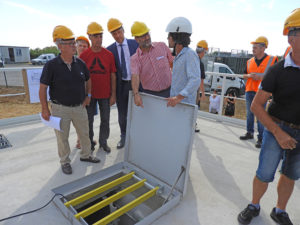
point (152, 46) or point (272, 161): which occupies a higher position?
point (152, 46)

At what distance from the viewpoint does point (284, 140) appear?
5.20 feet

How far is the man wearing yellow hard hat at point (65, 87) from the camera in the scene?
2.49 metres

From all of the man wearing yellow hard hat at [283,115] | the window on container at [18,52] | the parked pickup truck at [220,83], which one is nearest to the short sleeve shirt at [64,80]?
the man wearing yellow hard hat at [283,115]

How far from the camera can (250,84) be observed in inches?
146

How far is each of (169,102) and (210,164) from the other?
1.56 metres

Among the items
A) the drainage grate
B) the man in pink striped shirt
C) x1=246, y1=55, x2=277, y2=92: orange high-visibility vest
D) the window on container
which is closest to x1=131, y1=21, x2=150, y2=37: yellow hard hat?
the man in pink striped shirt

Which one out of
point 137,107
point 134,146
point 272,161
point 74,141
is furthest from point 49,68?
point 272,161

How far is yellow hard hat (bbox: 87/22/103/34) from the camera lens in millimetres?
2895

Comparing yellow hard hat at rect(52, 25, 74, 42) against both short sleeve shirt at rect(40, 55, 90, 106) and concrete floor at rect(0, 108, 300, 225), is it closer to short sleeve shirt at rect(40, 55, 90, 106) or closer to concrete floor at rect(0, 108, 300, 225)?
short sleeve shirt at rect(40, 55, 90, 106)

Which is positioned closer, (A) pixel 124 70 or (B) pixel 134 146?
(B) pixel 134 146

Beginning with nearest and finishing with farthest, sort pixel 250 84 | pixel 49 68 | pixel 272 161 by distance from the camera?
pixel 272 161
pixel 49 68
pixel 250 84

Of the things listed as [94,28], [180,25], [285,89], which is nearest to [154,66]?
[180,25]

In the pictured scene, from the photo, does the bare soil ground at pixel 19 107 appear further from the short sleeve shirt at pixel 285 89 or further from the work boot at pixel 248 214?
the short sleeve shirt at pixel 285 89

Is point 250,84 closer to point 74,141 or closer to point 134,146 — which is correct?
point 134,146
